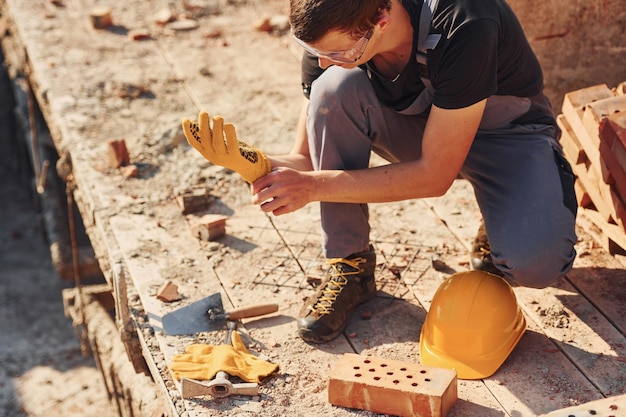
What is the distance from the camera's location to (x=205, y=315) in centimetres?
320

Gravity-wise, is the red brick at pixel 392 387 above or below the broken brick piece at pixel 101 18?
below

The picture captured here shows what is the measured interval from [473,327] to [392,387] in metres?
0.41

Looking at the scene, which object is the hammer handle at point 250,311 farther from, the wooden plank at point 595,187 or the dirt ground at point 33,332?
the dirt ground at point 33,332

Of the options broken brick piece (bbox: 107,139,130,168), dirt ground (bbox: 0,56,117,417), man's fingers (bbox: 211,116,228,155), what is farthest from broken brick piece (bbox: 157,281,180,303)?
dirt ground (bbox: 0,56,117,417)

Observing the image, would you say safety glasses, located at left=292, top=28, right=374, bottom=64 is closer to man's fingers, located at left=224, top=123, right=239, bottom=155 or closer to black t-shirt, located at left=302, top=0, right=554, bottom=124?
black t-shirt, located at left=302, top=0, right=554, bottom=124

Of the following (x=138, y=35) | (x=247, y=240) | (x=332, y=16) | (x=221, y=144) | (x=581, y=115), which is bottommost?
(x=247, y=240)

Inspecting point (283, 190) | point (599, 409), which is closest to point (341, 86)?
point (283, 190)

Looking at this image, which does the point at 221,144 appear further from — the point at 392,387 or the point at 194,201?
the point at 194,201

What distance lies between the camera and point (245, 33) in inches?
231

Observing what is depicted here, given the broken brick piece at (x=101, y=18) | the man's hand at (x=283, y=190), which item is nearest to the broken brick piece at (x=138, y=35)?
the broken brick piece at (x=101, y=18)

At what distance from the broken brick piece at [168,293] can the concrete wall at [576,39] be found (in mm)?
2101

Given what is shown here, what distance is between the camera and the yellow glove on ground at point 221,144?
2799 mm

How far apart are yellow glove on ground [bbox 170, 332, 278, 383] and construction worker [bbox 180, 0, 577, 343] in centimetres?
24

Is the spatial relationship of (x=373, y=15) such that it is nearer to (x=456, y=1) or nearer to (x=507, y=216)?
(x=456, y=1)
